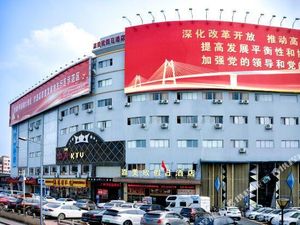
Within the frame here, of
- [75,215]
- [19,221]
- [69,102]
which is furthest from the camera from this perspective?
[69,102]

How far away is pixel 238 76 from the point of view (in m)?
59.9

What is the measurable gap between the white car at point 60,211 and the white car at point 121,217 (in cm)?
624

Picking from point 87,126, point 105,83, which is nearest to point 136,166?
point 87,126

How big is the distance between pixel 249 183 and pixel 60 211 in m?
29.4

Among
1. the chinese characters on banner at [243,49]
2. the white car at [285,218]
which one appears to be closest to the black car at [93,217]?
the white car at [285,218]

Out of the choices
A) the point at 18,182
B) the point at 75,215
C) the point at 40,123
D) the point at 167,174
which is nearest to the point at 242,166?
the point at 167,174

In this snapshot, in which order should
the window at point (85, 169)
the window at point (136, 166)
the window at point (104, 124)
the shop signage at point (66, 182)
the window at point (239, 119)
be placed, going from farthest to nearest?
the window at point (85, 169)
the shop signage at point (66, 182)
the window at point (104, 124)
the window at point (136, 166)
the window at point (239, 119)

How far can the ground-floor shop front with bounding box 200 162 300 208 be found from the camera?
5925 cm

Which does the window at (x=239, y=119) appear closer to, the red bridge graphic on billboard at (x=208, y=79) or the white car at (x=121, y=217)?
the red bridge graphic on billboard at (x=208, y=79)

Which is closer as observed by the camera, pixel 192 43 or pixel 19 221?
pixel 19 221

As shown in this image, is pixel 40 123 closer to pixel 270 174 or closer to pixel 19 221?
pixel 270 174

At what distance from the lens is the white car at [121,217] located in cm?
3225

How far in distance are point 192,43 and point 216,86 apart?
624cm

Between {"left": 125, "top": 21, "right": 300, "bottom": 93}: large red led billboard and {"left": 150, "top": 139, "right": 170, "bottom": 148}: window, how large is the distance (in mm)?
6634
